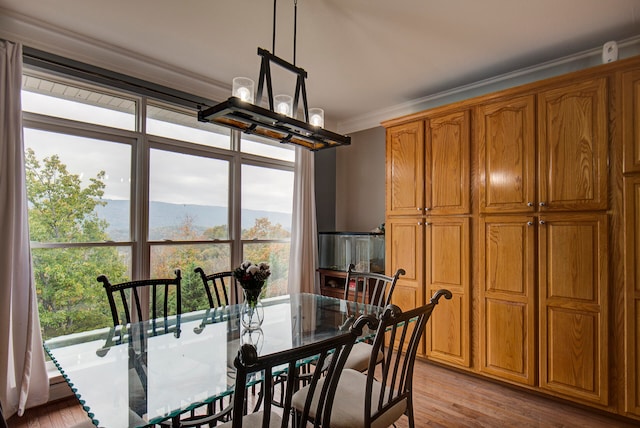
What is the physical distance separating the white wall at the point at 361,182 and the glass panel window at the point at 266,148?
860 millimetres

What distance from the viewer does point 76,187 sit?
2.84 metres

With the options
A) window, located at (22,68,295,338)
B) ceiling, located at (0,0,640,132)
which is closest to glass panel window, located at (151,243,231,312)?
window, located at (22,68,295,338)

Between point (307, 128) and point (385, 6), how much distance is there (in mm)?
992

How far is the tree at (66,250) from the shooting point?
268cm

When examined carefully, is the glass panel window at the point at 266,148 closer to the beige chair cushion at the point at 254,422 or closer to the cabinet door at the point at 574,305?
the cabinet door at the point at 574,305

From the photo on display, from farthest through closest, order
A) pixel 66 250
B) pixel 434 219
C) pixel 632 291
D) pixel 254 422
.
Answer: pixel 434 219 → pixel 66 250 → pixel 632 291 → pixel 254 422

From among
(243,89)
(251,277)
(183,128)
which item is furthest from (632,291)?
(183,128)

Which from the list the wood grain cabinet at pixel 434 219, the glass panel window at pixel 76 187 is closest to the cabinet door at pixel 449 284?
the wood grain cabinet at pixel 434 219

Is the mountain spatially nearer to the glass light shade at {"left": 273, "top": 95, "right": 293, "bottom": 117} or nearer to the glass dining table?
the glass dining table

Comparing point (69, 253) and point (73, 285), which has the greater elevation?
point (69, 253)

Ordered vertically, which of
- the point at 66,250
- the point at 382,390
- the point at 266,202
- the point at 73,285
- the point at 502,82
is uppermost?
the point at 502,82

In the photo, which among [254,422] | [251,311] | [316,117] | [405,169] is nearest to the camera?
[254,422]

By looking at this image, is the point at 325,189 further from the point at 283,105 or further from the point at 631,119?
the point at 631,119

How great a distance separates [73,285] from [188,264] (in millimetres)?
909
